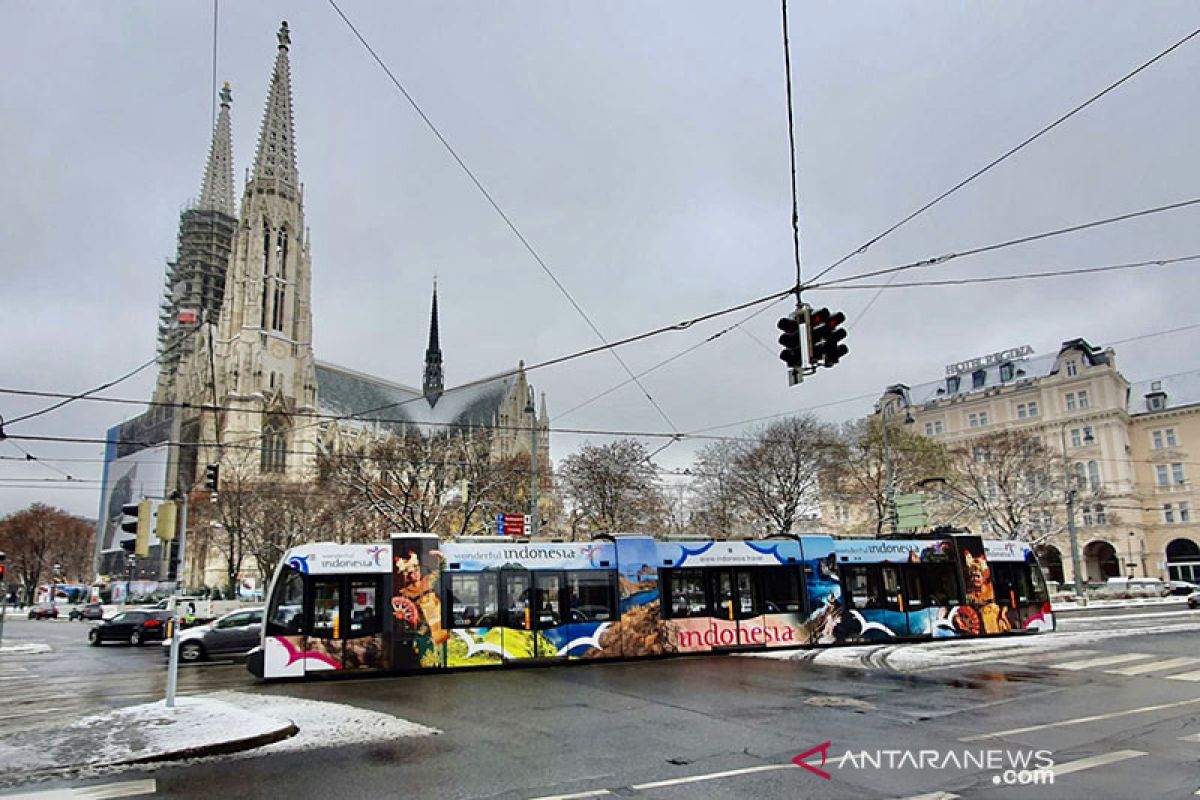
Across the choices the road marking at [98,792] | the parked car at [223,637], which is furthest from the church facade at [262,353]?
the road marking at [98,792]

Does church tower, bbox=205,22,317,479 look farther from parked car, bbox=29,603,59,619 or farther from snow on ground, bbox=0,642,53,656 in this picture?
snow on ground, bbox=0,642,53,656

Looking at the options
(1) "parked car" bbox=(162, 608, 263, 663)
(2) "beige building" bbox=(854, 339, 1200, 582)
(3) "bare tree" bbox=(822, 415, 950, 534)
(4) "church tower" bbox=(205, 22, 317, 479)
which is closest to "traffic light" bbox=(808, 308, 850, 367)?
(1) "parked car" bbox=(162, 608, 263, 663)

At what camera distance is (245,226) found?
97562 millimetres

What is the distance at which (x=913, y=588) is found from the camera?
22016 mm

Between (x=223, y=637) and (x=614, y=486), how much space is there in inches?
920

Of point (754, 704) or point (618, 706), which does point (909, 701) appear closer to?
point (754, 704)

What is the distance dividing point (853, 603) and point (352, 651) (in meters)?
12.8

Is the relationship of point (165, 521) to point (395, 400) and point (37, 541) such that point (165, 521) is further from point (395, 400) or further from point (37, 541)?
point (395, 400)

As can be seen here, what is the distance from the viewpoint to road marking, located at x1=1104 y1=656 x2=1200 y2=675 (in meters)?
14.8

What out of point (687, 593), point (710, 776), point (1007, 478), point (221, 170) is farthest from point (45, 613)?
point (221, 170)

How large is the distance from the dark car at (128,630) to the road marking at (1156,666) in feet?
102

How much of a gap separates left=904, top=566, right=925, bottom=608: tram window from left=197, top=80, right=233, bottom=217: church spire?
111198 millimetres

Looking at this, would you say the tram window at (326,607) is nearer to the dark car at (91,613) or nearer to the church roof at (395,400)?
the dark car at (91,613)

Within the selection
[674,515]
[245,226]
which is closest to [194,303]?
[245,226]
